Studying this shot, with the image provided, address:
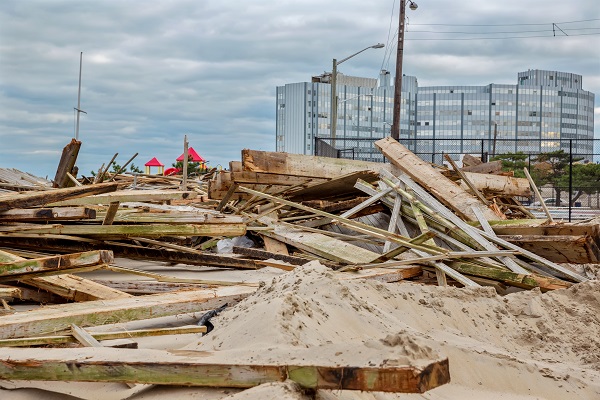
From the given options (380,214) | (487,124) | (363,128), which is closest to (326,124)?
(363,128)

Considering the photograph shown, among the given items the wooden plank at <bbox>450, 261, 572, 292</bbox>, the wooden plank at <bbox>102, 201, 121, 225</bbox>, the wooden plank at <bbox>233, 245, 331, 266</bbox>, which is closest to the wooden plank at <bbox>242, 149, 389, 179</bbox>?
the wooden plank at <bbox>233, 245, 331, 266</bbox>

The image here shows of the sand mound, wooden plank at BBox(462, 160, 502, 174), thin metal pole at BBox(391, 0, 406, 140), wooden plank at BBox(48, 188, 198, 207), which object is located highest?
thin metal pole at BBox(391, 0, 406, 140)

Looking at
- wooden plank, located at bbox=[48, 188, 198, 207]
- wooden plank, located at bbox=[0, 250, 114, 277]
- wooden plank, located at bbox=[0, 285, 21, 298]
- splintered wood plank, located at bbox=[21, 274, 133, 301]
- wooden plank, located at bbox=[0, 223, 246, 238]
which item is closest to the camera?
wooden plank, located at bbox=[0, 250, 114, 277]

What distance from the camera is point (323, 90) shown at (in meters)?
79.6

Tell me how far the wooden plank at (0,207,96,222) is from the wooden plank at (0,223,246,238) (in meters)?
0.10

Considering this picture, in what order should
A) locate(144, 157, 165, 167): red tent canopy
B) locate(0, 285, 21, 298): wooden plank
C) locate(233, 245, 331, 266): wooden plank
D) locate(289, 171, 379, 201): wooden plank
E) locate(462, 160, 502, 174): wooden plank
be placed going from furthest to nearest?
locate(144, 157, 165, 167): red tent canopy → locate(462, 160, 502, 174): wooden plank → locate(289, 171, 379, 201): wooden plank → locate(233, 245, 331, 266): wooden plank → locate(0, 285, 21, 298): wooden plank

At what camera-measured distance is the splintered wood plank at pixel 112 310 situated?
4.34 m

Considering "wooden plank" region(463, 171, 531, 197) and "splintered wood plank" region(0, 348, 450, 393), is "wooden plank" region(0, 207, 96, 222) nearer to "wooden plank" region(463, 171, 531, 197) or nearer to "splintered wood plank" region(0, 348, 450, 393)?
"splintered wood plank" region(0, 348, 450, 393)

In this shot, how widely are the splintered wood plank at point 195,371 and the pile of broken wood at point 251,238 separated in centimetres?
1

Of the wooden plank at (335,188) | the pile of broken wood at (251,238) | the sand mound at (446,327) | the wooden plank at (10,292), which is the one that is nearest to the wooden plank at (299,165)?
the pile of broken wood at (251,238)

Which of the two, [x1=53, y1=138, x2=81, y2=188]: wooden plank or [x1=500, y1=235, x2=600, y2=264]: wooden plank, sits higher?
[x1=53, y1=138, x2=81, y2=188]: wooden plank

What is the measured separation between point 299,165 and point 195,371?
7752 mm

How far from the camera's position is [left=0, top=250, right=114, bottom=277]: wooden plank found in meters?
4.72

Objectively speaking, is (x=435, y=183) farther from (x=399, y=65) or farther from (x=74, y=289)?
(x=399, y=65)
